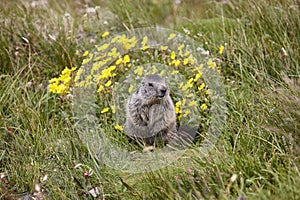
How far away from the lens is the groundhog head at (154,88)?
4.28 meters

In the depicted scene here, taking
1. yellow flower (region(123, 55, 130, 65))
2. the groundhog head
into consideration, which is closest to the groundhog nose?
the groundhog head

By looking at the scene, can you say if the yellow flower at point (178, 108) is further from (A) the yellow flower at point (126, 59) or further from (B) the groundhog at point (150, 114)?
(A) the yellow flower at point (126, 59)

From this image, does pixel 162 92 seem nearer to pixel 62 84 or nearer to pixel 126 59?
pixel 126 59

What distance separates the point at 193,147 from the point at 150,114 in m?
0.78

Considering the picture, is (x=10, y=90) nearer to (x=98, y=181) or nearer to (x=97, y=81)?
(x=97, y=81)

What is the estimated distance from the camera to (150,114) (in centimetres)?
450

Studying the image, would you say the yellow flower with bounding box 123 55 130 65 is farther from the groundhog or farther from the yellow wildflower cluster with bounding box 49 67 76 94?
the groundhog

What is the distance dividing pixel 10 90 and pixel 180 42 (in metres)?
1.92

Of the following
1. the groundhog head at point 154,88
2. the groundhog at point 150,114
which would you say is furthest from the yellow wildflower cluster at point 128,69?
the groundhog head at point 154,88

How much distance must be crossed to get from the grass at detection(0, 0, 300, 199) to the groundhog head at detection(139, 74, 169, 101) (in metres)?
0.57

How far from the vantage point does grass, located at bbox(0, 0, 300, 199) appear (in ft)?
11.2

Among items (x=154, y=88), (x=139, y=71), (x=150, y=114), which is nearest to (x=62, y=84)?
(x=139, y=71)

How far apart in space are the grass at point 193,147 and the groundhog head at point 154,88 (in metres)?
0.57

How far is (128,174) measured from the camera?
13.3ft
